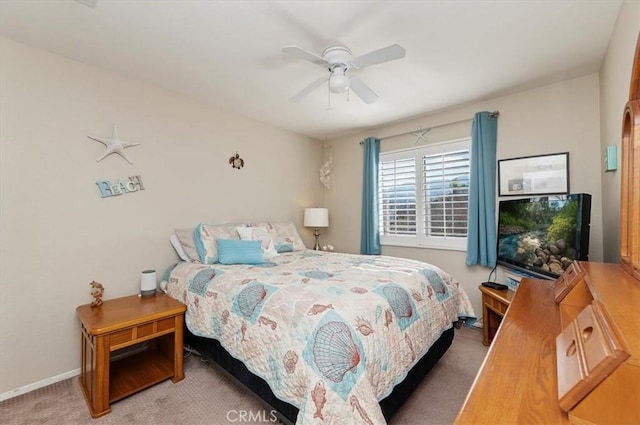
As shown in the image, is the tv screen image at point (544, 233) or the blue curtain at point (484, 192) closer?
the tv screen image at point (544, 233)

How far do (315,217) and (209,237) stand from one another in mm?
1717

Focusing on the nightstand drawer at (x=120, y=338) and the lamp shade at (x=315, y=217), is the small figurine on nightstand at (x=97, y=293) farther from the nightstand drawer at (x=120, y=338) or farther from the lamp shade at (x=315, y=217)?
the lamp shade at (x=315, y=217)

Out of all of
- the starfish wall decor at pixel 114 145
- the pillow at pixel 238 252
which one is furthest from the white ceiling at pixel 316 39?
the pillow at pixel 238 252

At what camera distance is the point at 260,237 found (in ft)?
10.2

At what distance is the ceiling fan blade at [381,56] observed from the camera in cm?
174

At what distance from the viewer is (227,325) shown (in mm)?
1907

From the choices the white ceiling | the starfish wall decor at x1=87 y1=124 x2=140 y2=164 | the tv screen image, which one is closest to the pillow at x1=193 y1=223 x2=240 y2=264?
the starfish wall decor at x1=87 y1=124 x2=140 y2=164

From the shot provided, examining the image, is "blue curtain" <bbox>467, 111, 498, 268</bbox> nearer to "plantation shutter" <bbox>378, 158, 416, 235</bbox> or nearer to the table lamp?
"plantation shutter" <bbox>378, 158, 416, 235</bbox>

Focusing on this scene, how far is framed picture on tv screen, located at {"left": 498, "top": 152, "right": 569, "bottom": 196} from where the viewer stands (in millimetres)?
2646

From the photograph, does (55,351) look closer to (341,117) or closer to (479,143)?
(341,117)

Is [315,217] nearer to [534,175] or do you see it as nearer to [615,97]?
[534,175]

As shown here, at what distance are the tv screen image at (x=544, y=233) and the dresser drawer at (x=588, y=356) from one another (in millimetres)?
1717

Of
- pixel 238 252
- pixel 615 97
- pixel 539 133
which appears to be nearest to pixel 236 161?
pixel 238 252

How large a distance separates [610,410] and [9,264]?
3.11 meters
